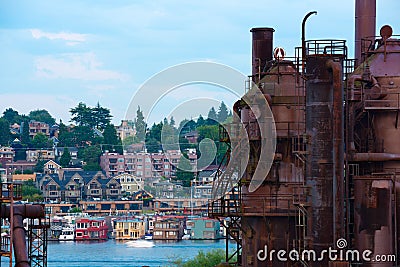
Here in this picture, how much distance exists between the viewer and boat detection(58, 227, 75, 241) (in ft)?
639

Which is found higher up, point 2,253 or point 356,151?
Answer: point 356,151

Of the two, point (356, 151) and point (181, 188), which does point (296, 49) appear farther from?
point (181, 188)

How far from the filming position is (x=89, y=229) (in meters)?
194

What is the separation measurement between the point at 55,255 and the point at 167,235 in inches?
1532

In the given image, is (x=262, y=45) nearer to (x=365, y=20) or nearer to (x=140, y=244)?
(x=365, y=20)

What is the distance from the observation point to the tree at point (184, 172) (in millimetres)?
157738

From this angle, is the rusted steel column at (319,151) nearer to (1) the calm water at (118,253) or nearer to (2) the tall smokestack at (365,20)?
(2) the tall smokestack at (365,20)

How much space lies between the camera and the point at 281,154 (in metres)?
46.1

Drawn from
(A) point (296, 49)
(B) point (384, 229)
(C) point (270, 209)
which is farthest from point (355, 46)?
(B) point (384, 229)

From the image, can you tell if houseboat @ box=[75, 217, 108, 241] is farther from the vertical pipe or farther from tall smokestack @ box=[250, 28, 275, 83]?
the vertical pipe

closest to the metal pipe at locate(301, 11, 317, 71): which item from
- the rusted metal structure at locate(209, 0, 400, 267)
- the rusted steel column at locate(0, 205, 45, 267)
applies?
the rusted metal structure at locate(209, 0, 400, 267)

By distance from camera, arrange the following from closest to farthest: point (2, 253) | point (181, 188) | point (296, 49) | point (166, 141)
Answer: point (2, 253) < point (296, 49) < point (166, 141) < point (181, 188)

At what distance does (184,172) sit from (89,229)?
3689cm

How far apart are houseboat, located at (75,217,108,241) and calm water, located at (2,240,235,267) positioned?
212cm
